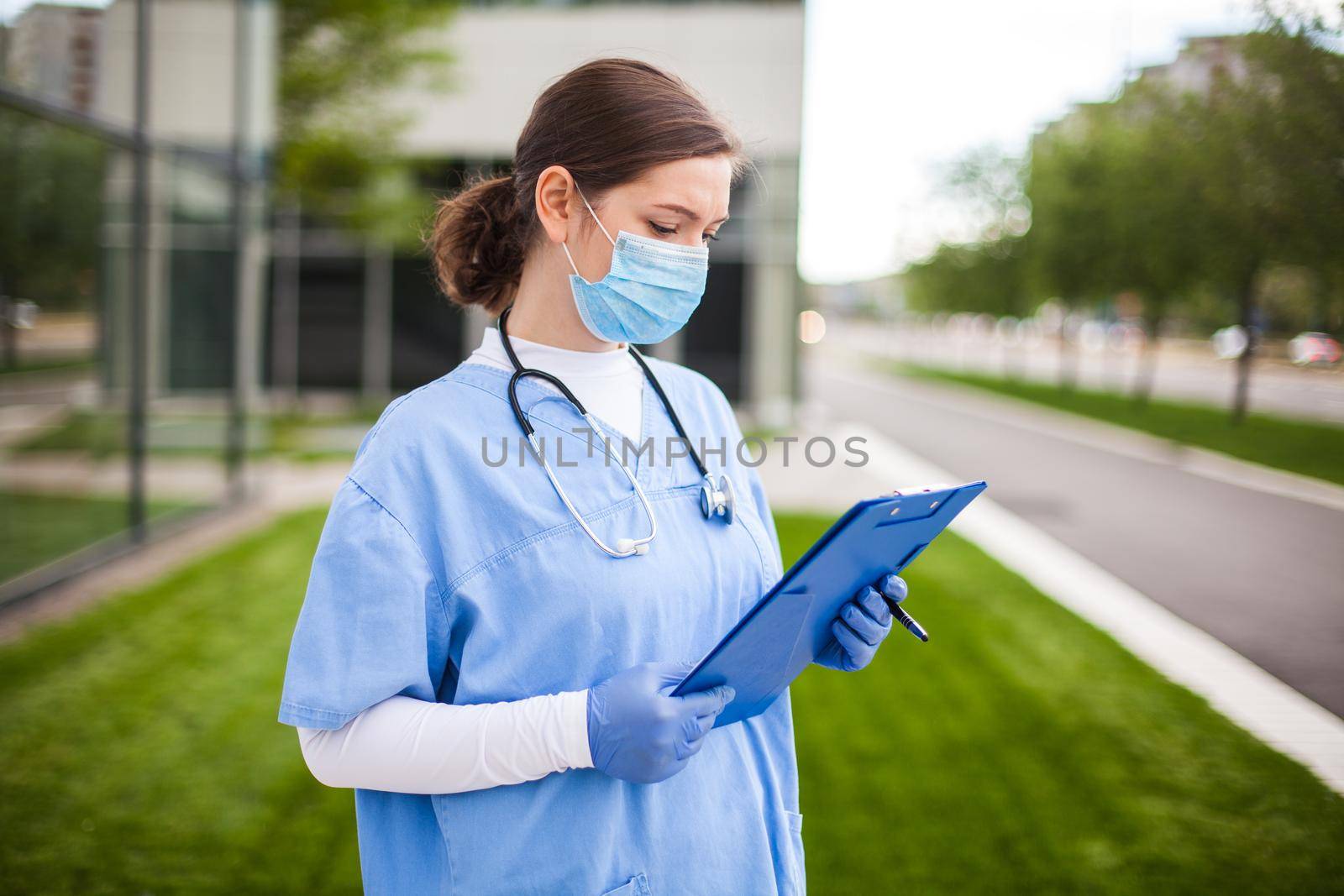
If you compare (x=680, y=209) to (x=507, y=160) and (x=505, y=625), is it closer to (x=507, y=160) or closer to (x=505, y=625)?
(x=505, y=625)

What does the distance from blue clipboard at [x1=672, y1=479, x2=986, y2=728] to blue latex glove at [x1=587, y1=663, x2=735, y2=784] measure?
31 millimetres

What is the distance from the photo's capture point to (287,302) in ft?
53.5

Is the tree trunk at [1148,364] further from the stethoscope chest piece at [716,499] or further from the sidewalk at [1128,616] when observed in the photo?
the stethoscope chest piece at [716,499]

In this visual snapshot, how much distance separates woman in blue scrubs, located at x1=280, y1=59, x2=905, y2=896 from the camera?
1.25m

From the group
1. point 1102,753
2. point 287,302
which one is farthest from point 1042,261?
point 287,302

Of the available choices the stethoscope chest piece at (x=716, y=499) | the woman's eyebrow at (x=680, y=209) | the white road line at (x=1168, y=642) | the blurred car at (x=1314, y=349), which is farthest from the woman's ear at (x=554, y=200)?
the white road line at (x=1168, y=642)

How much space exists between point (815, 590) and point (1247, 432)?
8.89ft

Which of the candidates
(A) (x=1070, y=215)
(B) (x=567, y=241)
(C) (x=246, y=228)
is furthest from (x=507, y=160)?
(B) (x=567, y=241)

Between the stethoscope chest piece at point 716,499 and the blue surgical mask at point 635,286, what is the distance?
0.25 meters

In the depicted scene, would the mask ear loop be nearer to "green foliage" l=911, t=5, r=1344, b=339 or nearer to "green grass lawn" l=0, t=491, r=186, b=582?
"green foliage" l=911, t=5, r=1344, b=339

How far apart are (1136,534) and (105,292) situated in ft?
22.1

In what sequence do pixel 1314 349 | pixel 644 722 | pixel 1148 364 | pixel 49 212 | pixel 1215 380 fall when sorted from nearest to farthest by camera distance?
1. pixel 644 722
2. pixel 1314 349
3. pixel 1215 380
4. pixel 1148 364
5. pixel 49 212

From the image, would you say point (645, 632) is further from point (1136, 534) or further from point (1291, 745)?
point (1136, 534)

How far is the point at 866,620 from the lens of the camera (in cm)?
149
